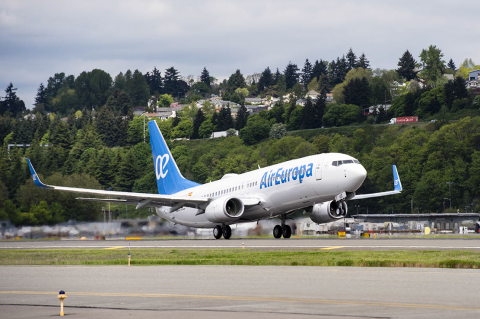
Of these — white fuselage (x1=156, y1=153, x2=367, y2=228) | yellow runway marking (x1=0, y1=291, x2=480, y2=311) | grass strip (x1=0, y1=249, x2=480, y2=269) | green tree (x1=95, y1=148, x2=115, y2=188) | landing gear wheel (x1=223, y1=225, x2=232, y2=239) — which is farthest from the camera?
green tree (x1=95, y1=148, x2=115, y2=188)

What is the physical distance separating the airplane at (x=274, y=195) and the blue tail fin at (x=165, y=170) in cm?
497

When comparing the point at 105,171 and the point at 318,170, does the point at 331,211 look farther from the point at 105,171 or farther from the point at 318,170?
the point at 105,171

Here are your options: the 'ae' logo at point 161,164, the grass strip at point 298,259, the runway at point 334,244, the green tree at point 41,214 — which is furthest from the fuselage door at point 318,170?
the green tree at point 41,214

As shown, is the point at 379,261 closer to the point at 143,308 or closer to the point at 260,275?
the point at 260,275

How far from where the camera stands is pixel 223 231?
48281mm

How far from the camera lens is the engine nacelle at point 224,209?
149 ft

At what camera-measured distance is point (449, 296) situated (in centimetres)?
1390

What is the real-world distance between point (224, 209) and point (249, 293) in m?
30.1

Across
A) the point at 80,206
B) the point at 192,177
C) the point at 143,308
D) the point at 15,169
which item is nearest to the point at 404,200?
the point at 192,177

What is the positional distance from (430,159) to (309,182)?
123073 mm

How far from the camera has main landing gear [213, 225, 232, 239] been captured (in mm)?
48062

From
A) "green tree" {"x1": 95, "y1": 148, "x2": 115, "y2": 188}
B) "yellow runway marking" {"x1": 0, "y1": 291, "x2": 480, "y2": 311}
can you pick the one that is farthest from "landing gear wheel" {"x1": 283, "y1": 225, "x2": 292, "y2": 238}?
"green tree" {"x1": 95, "y1": 148, "x2": 115, "y2": 188}

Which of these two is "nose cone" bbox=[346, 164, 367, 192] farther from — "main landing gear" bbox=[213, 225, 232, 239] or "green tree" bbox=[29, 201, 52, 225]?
"green tree" bbox=[29, 201, 52, 225]

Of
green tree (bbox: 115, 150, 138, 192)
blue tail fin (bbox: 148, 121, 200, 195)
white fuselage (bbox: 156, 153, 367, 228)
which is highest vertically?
green tree (bbox: 115, 150, 138, 192)
